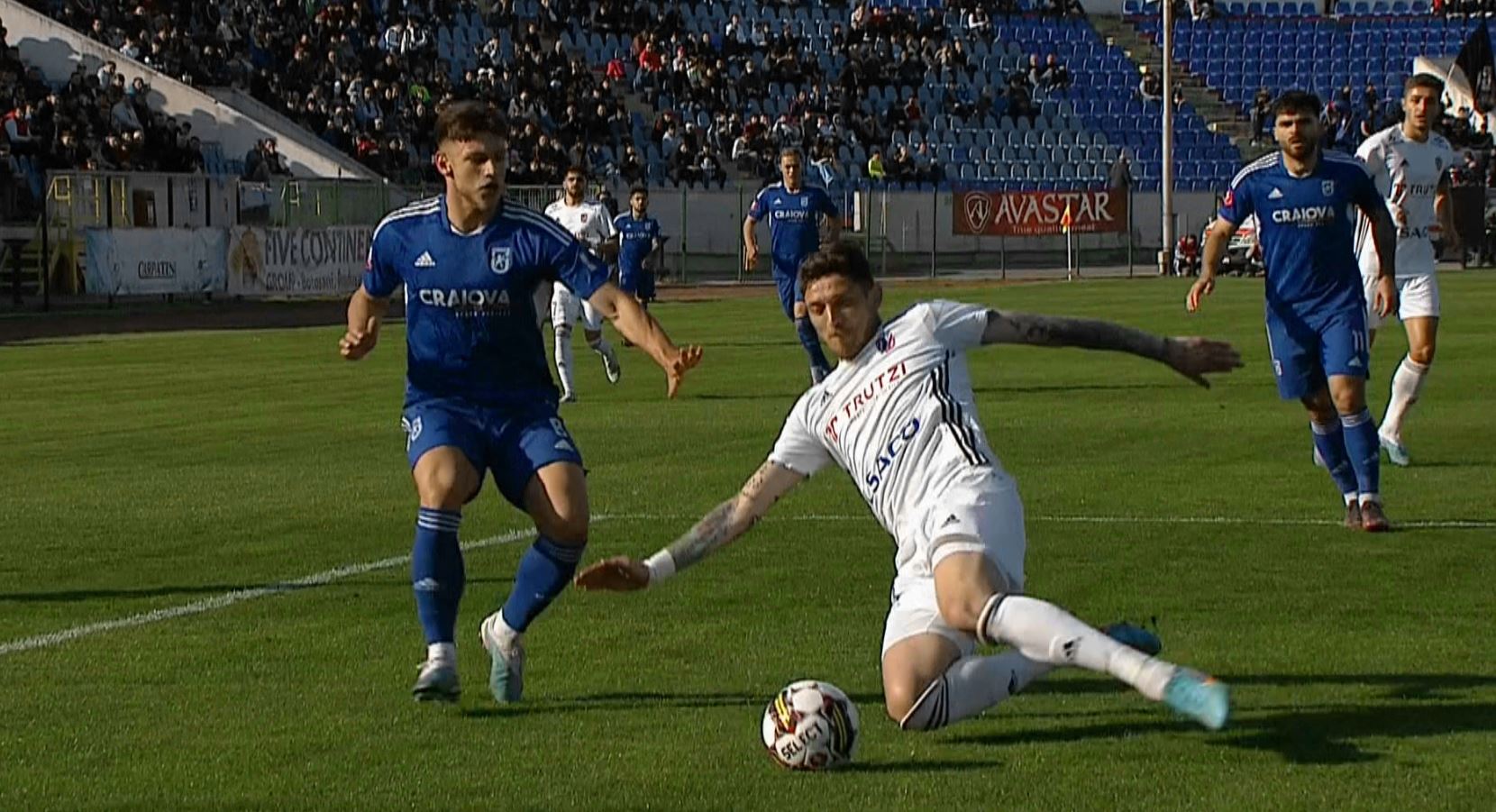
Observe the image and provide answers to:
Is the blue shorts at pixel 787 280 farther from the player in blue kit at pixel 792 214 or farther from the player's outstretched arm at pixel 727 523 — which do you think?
the player's outstretched arm at pixel 727 523

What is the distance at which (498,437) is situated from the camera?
7980 millimetres

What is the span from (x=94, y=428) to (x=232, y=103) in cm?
2776

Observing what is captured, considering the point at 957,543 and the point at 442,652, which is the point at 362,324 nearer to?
the point at 442,652

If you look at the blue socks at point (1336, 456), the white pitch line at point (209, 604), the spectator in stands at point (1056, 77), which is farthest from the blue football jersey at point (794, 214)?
the spectator in stands at point (1056, 77)

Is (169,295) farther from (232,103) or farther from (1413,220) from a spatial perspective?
(1413,220)

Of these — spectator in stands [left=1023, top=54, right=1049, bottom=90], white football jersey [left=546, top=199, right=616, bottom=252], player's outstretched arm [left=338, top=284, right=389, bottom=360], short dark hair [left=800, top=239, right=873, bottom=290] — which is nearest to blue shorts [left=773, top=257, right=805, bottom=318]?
white football jersey [left=546, top=199, right=616, bottom=252]

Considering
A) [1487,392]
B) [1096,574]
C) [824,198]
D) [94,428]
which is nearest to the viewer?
[1096,574]

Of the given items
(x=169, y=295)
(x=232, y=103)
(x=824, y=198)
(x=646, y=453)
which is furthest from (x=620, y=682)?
(x=232, y=103)

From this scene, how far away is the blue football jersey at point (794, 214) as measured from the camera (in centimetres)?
2320

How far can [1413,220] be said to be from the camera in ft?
49.6

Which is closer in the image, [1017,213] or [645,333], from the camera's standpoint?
[645,333]

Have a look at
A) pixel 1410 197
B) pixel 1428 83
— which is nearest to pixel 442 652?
pixel 1428 83

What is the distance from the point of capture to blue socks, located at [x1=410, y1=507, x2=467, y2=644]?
25.6 ft

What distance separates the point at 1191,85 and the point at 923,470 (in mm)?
64610
